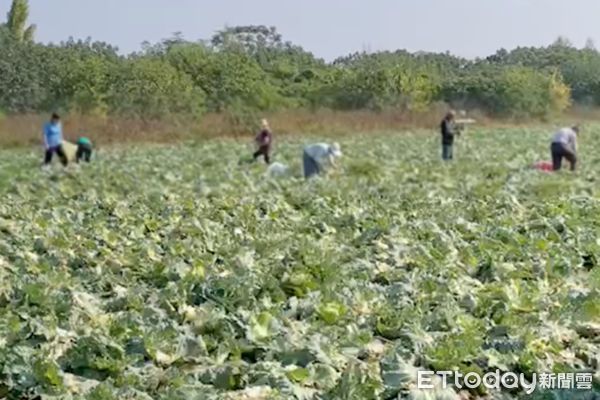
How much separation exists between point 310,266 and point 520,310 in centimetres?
155

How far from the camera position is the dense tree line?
3997cm

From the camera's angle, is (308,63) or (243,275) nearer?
(243,275)

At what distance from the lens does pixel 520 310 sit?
16.2 ft

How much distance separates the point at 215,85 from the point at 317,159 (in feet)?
105

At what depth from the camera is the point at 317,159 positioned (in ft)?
48.9

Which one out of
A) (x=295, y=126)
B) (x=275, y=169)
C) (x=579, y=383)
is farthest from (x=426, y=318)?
(x=295, y=126)

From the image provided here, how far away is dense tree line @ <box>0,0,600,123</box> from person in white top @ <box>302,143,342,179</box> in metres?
21.5

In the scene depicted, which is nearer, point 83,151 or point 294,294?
point 294,294

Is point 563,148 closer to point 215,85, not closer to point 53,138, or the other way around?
point 53,138

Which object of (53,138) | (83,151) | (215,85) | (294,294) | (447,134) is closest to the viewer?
(294,294)

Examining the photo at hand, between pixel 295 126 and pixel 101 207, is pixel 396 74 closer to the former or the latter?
pixel 295 126

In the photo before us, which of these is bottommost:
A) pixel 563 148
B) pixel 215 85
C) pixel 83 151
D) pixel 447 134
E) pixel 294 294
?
pixel 294 294

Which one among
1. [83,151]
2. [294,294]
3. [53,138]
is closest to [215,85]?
[83,151]

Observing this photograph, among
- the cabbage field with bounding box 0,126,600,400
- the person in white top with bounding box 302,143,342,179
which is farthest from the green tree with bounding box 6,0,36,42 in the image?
the cabbage field with bounding box 0,126,600,400
